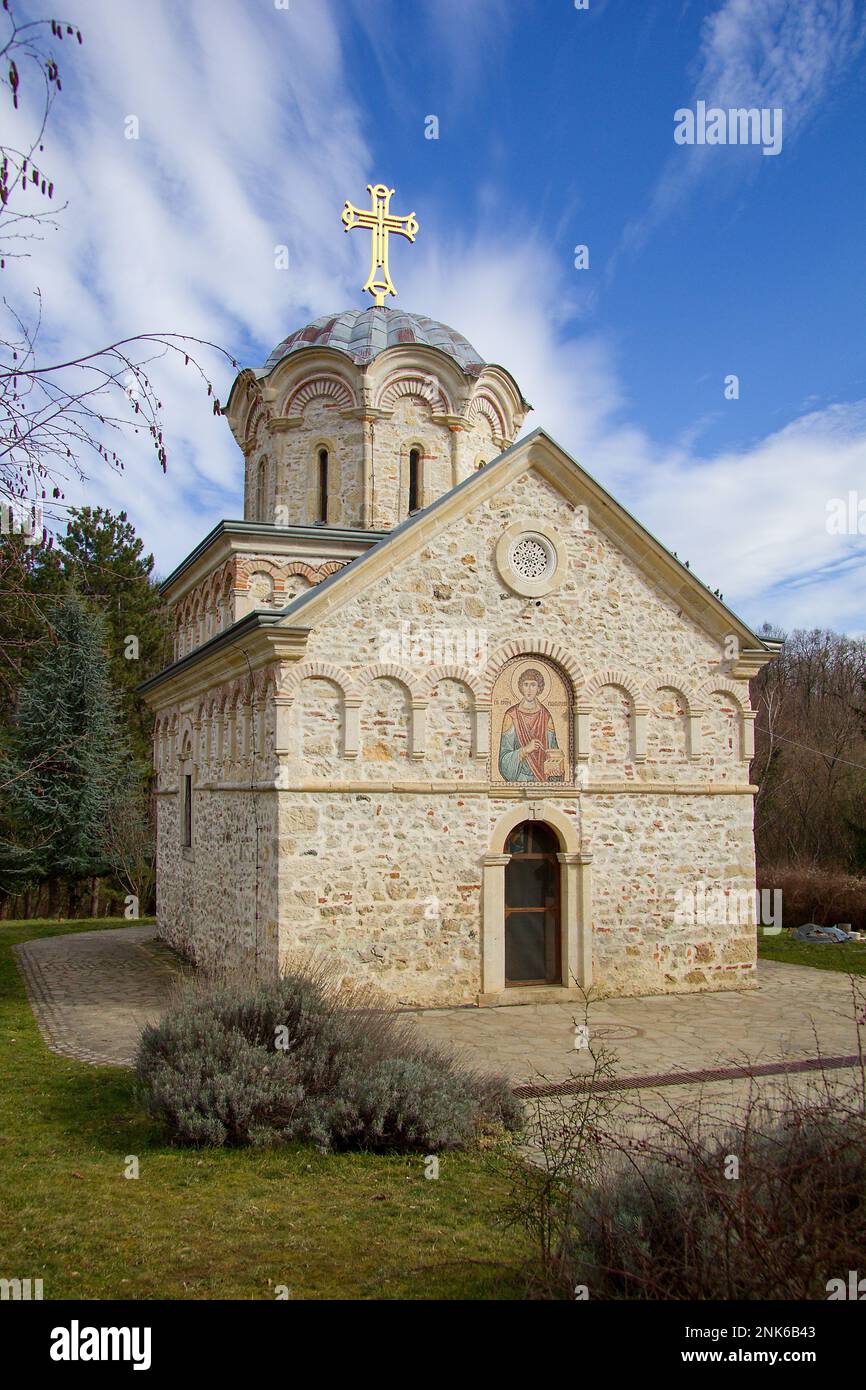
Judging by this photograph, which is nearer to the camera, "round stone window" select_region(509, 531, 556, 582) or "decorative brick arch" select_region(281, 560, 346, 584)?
"round stone window" select_region(509, 531, 556, 582)

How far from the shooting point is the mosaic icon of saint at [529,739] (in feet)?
45.2

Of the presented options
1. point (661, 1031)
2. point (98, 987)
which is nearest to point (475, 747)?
point (661, 1031)

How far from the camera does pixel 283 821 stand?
1228cm

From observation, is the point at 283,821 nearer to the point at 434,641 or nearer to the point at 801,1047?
the point at 434,641

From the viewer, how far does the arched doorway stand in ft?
45.2

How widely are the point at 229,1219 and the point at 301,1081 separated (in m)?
1.97

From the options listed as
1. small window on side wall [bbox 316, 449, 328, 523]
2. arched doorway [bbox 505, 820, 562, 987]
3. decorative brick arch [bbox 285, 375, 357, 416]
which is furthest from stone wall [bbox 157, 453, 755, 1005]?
decorative brick arch [bbox 285, 375, 357, 416]

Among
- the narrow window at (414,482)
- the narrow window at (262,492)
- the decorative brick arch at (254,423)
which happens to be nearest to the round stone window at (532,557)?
the narrow window at (414,482)

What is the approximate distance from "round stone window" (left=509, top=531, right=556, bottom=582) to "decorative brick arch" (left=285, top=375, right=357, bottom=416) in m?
Result: 5.01

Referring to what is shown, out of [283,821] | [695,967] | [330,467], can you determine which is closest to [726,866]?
[695,967]

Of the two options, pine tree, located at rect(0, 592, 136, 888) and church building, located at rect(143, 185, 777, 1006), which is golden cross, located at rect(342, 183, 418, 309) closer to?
church building, located at rect(143, 185, 777, 1006)

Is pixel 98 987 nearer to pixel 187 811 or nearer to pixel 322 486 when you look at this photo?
pixel 187 811
